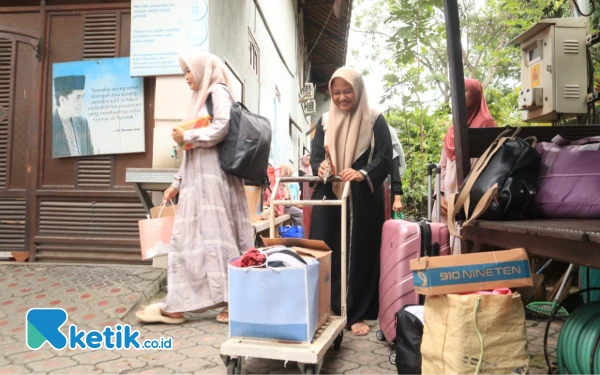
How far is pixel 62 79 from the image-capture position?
4.46 metres

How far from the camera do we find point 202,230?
3.07 metres

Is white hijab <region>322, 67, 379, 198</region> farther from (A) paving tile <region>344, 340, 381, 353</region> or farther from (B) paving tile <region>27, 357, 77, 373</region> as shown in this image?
(B) paving tile <region>27, 357, 77, 373</region>

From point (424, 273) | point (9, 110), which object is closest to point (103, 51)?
point (9, 110)

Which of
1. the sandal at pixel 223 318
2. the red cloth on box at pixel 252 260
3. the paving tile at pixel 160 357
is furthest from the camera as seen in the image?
the sandal at pixel 223 318

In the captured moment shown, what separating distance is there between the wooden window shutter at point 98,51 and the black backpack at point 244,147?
6.31 ft

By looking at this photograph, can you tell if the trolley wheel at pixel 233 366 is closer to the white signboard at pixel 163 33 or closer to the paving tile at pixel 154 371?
the paving tile at pixel 154 371

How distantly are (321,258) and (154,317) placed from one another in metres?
1.45

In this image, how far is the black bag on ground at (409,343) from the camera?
6.36 feet

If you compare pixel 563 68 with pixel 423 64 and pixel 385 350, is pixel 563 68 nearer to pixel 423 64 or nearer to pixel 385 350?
pixel 385 350

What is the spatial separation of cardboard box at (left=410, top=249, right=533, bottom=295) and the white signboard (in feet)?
11.4

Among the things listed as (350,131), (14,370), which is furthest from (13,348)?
(350,131)

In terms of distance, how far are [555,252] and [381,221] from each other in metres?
1.77

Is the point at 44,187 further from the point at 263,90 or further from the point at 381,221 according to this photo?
the point at 263,90

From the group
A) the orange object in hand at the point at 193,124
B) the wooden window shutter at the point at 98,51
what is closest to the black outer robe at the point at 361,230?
the orange object in hand at the point at 193,124
